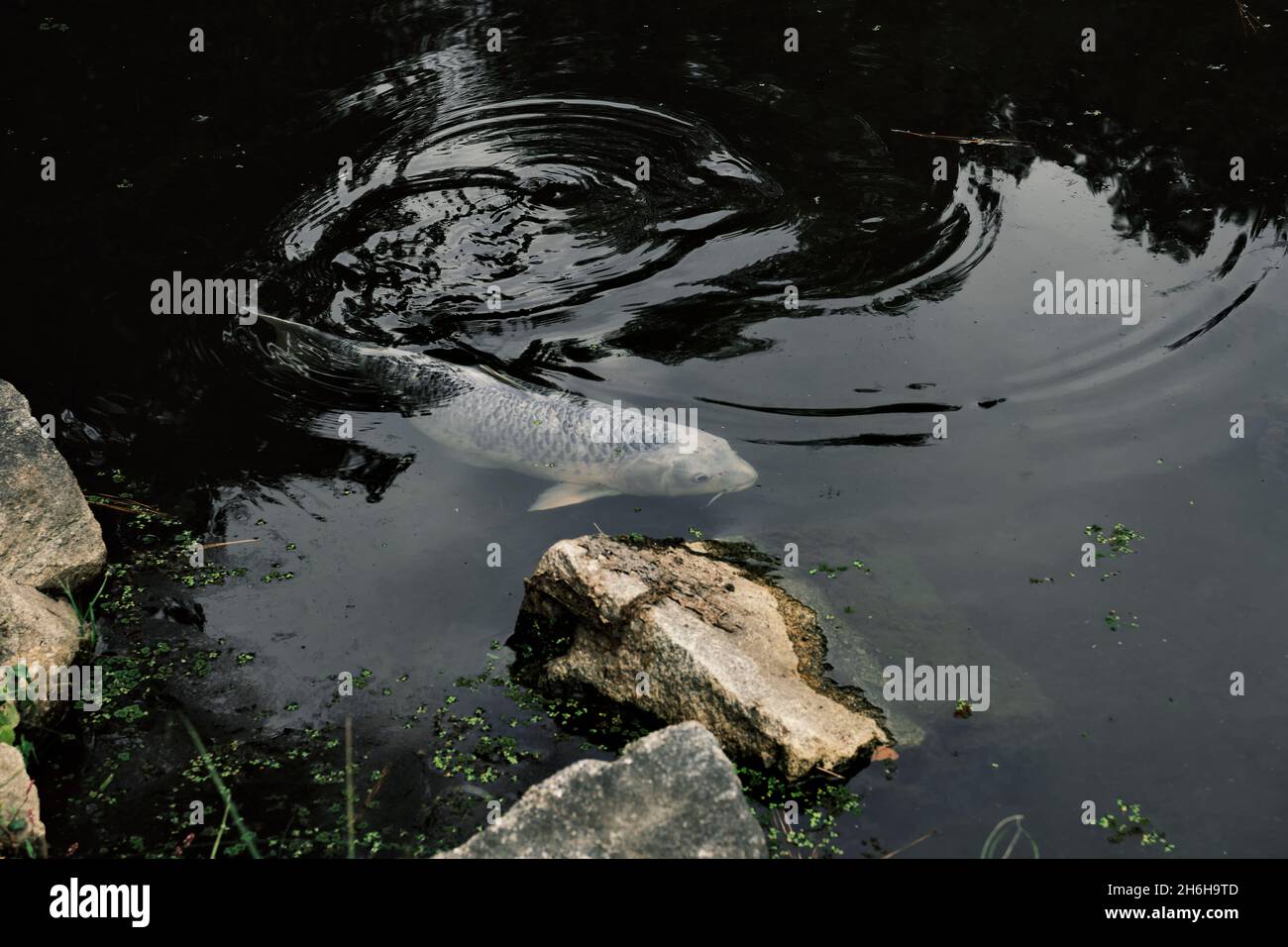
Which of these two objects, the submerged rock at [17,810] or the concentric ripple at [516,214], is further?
the concentric ripple at [516,214]

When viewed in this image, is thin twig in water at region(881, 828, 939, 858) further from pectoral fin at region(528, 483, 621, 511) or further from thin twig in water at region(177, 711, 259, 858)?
pectoral fin at region(528, 483, 621, 511)

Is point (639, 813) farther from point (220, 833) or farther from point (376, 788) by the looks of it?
point (220, 833)

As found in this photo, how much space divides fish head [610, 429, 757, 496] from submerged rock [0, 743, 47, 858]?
3.40 metres

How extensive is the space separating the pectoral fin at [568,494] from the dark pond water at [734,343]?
0.54ft

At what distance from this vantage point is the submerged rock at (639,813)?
3.96m

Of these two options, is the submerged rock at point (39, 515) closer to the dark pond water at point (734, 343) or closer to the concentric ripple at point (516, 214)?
the dark pond water at point (734, 343)

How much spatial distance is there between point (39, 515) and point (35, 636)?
0.90 meters

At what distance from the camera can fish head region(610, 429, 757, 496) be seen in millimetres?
6707

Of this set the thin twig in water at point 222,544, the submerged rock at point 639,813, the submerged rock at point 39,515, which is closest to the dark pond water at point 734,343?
the thin twig in water at point 222,544

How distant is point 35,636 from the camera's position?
551 centimetres

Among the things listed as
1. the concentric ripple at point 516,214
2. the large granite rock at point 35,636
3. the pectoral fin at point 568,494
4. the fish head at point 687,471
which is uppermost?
the concentric ripple at point 516,214

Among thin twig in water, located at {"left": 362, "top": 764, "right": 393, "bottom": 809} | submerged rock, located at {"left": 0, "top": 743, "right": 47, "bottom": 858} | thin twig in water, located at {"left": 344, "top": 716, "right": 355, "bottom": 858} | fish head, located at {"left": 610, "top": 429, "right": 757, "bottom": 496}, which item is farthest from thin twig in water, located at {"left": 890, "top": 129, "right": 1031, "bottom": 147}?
submerged rock, located at {"left": 0, "top": 743, "right": 47, "bottom": 858}

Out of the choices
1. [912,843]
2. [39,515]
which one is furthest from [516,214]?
[912,843]
